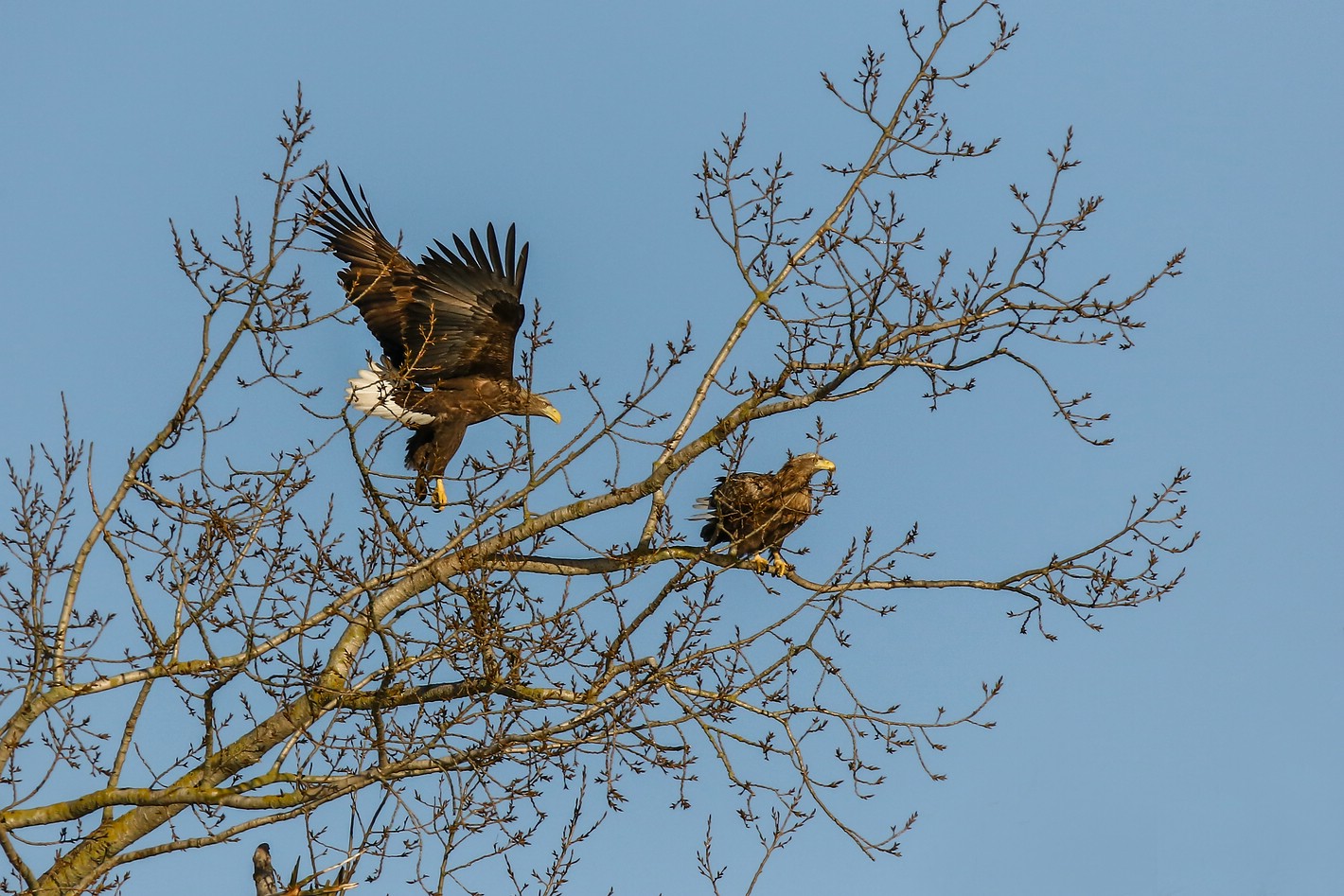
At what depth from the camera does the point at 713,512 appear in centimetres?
794

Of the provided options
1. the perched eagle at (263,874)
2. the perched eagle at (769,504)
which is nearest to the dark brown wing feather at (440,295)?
the perched eagle at (769,504)

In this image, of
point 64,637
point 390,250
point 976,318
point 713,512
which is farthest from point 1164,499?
point 390,250

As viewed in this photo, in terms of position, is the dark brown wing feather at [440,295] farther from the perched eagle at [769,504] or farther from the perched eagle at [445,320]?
the perched eagle at [769,504]

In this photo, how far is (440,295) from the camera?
33.9 ft

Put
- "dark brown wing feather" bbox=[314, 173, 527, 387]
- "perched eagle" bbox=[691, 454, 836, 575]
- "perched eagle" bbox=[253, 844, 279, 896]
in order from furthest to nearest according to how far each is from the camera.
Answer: "dark brown wing feather" bbox=[314, 173, 527, 387] < "perched eagle" bbox=[691, 454, 836, 575] < "perched eagle" bbox=[253, 844, 279, 896]

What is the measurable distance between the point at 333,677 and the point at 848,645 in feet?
7.76

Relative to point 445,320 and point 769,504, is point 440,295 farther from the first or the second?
point 769,504

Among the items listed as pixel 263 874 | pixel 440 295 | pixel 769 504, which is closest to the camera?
pixel 263 874

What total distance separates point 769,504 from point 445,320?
360cm

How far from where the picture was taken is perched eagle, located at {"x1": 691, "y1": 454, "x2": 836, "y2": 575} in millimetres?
7883

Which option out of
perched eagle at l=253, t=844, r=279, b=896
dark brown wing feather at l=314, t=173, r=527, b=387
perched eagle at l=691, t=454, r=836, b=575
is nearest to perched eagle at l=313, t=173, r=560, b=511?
dark brown wing feather at l=314, t=173, r=527, b=387

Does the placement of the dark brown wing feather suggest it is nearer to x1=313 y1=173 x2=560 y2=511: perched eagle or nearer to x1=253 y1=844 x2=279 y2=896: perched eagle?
x1=313 y1=173 x2=560 y2=511: perched eagle

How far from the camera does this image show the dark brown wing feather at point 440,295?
10.2 metres

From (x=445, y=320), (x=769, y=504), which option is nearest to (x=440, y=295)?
(x=445, y=320)
